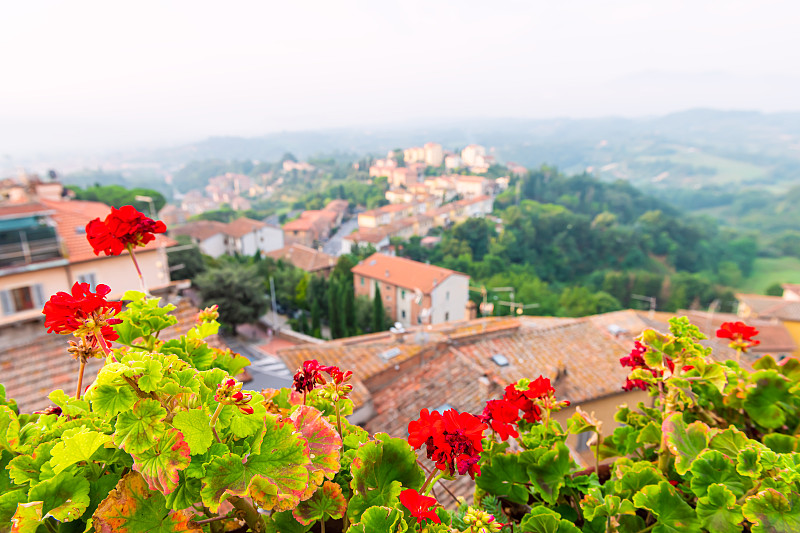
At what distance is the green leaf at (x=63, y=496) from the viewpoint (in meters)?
0.86

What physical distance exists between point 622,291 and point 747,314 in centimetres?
1606

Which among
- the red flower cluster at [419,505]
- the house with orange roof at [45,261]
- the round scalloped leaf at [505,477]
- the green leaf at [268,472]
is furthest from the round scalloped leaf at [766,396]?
the house with orange roof at [45,261]

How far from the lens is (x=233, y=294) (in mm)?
23859

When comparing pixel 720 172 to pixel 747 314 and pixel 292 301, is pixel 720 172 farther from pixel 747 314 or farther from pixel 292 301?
pixel 292 301

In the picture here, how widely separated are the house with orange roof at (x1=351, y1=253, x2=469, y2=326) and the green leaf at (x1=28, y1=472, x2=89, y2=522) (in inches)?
985

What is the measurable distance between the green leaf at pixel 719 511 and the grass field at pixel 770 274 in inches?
2444

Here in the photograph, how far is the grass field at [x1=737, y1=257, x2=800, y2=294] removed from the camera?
53062 millimetres

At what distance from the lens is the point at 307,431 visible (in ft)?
3.22

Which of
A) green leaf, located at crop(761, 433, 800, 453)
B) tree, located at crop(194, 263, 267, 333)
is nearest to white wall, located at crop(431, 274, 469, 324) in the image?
tree, located at crop(194, 263, 267, 333)

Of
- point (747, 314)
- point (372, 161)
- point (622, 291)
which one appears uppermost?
point (372, 161)

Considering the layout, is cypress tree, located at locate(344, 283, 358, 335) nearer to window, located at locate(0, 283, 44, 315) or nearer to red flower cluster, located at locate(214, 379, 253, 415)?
window, located at locate(0, 283, 44, 315)

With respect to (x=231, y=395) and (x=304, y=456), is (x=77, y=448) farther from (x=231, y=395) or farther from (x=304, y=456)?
(x=304, y=456)

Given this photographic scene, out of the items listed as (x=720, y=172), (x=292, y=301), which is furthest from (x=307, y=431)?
(x=720, y=172)

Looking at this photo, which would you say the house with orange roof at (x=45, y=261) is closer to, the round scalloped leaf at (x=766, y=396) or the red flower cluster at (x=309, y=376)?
the red flower cluster at (x=309, y=376)
